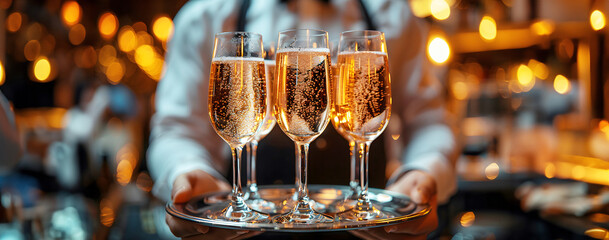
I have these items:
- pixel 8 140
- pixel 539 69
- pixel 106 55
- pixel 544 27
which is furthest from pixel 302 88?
pixel 106 55

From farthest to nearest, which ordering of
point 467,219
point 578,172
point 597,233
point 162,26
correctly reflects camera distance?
point 162,26 < point 578,172 < point 467,219 < point 597,233

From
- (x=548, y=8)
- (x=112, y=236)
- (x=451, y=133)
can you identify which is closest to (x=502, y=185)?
(x=451, y=133)

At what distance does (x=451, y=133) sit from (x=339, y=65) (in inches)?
30.3

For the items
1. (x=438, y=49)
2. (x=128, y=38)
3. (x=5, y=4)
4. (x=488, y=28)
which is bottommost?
(x=438, y=49)

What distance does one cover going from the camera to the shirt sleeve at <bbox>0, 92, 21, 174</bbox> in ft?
5.76

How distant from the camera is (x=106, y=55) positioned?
27.3 feet

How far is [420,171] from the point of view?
1.30 metres

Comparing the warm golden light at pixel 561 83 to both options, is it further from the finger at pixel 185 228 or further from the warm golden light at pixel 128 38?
the warm golden light at pixel 128 38

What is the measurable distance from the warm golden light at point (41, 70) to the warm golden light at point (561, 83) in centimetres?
622

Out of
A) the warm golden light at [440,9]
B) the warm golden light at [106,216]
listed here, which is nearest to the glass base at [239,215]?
the warm golden light at [106,216]

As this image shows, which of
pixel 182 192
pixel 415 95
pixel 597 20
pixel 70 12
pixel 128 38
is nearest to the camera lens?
pixel 182 192

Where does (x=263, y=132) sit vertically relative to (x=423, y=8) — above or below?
below

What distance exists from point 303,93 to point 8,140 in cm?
128

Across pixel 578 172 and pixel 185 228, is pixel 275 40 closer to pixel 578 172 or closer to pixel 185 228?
pixel 185 228
